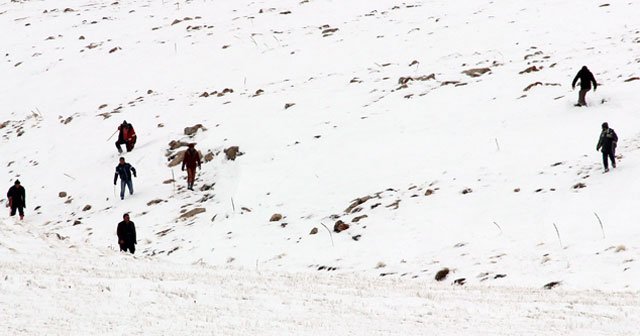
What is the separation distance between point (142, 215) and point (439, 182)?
Answer: 7764 mm

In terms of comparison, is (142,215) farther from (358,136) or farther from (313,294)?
(313,294)

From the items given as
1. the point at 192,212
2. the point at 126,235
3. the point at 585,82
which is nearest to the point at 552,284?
the point at 126,235

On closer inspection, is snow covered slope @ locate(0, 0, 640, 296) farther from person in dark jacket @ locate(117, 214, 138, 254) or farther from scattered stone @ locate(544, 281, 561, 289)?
person in dark jacket @ locate(117, 214, 138, 254)

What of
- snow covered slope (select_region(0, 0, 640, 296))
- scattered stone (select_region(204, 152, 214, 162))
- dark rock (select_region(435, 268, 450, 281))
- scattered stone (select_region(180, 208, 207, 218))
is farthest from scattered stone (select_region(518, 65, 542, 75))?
dark rock (select_region(435, 268, 450, 281))

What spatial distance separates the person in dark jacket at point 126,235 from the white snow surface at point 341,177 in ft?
2.58

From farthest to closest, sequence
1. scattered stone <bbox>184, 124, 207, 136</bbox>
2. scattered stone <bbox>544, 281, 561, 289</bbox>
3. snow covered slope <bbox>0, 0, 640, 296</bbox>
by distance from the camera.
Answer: scattered stone <bbox>184, 124, 207, 136</bbox>
snow covered slope <bbox>0, 0, 640, 296</bbox>
scattered stone <bbox>544, 281, 561, 289</bbox>

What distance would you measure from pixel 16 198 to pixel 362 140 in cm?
964

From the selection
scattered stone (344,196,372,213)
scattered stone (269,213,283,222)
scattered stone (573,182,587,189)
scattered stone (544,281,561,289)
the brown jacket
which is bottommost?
scattered stone (269,213,283,222)

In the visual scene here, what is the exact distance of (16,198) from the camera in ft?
63.2

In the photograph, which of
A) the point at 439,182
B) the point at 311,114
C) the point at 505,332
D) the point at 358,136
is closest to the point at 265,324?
the point at 505,332

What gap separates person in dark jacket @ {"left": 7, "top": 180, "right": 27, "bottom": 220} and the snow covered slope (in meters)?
0.62

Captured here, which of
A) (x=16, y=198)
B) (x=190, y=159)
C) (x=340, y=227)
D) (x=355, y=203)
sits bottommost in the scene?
(x=16, y=198)

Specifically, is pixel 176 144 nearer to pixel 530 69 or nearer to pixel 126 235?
pixel 126 235

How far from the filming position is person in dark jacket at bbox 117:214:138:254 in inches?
585
